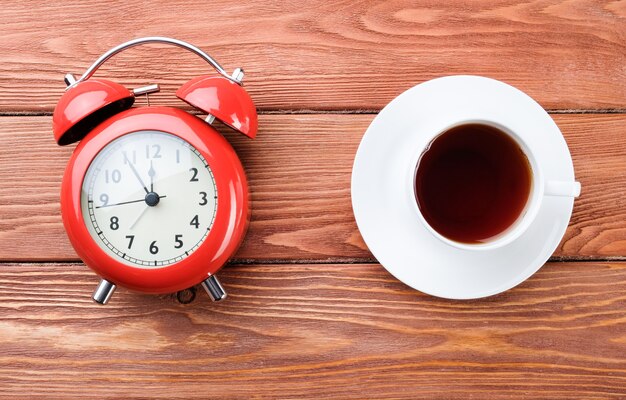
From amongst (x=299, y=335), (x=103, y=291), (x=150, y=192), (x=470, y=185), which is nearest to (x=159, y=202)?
(x=150, y=192)

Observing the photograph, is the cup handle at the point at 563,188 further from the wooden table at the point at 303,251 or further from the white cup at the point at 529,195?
the wooden table at the point at 303,251

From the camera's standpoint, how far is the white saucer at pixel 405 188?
0.71m

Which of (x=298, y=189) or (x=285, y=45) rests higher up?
(x=285, y=45)

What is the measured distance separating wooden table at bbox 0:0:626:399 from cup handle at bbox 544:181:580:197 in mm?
152

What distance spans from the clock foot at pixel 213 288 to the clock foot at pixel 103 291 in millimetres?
100

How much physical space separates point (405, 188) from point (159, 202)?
0.26 metres

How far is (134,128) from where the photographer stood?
687mm

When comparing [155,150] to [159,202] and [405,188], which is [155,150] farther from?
[405,188]

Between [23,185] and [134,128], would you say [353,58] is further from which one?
[23,185]

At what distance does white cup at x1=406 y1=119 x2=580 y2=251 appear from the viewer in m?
0.64

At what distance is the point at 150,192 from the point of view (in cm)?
68

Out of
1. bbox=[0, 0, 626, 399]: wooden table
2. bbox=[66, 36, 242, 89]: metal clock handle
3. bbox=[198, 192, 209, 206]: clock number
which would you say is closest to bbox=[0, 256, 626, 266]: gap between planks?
bbox=[0, 0, 626, 399]: wooden table

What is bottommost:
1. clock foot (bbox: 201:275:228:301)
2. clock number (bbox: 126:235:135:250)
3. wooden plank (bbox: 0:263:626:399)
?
wooden plank (bbox: 0:263:626:399)

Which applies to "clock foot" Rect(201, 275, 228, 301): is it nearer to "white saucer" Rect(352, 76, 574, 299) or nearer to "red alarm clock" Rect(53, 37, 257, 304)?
"red alarm clock" Rect(53, 37, 257, 304)
